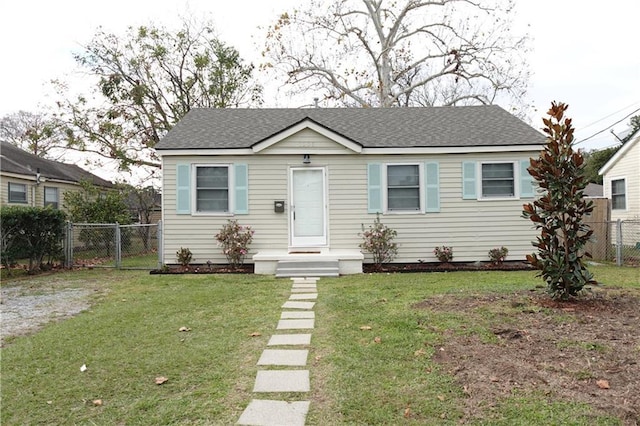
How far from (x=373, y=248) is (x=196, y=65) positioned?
44.1 feet

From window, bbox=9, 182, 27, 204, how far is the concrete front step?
12.4 m

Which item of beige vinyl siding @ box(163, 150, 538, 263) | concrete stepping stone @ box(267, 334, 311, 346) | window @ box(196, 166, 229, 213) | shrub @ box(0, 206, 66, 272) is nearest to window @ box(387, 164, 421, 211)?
beige vinyl siding @ box(163, 150, 538, 263)

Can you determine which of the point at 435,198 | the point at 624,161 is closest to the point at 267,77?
the point at 435,198

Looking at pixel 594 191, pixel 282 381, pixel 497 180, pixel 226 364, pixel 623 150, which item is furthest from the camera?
pixel 594 191

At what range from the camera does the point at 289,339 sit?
13.8ft

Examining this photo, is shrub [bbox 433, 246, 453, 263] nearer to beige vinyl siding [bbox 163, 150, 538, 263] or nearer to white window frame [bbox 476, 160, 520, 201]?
beige vinyl siding [bbox 163, 150, 538, 263]

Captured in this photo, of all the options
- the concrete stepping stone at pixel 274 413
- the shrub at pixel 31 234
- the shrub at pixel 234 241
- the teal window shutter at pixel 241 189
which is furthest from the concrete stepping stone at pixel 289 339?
the shrub at pixel 31 234

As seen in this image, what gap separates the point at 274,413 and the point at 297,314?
265 cm

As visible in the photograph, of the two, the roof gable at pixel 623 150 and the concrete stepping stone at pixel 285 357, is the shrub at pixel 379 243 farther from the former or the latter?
the roof gable at pixel 623 150

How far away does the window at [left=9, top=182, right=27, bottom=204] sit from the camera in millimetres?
15070

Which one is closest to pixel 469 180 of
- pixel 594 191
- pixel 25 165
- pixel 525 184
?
pixel 525 184

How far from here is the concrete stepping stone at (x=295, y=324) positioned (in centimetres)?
467

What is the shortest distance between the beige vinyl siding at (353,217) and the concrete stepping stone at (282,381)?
22.0 feet

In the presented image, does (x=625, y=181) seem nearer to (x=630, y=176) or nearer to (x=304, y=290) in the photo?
(x=630, y=176)
